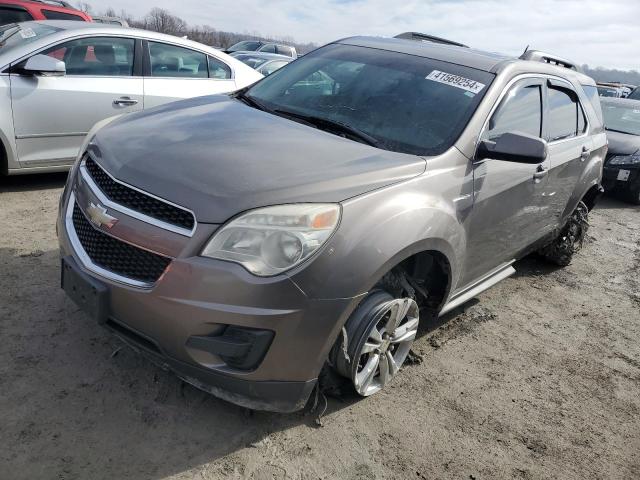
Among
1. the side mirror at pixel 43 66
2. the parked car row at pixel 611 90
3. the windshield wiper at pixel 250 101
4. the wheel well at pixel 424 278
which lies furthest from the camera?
the parked car row at pixel 611 90

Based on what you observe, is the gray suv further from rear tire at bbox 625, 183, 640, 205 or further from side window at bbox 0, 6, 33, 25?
side window at bbox 0, 6, 33, 25

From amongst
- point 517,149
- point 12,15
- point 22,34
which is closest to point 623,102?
point 517,149

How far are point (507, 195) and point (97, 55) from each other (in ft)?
13.2

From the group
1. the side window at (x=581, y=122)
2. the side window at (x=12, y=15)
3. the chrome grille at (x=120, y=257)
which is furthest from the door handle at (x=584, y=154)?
the side window at (x=12, y=15)

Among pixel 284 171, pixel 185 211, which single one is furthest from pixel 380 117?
pixel 185 211

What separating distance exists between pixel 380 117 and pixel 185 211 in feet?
4.48

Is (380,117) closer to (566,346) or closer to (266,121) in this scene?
(266,121)

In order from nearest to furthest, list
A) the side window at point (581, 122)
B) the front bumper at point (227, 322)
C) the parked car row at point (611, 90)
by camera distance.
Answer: the front bumper at point (227, 322) < the side window at point (581, 122) < the parked car row at point (611, 90)

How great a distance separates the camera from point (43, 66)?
14.5 feet

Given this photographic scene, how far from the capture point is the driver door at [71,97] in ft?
14.7

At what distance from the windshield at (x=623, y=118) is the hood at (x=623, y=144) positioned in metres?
0.39

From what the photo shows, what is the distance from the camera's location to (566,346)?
3609 millimetres

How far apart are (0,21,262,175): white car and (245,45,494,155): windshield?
2064mm

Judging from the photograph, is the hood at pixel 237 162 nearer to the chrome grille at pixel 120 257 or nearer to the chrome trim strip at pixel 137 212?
the chrome trim strip at pixel 137 212
